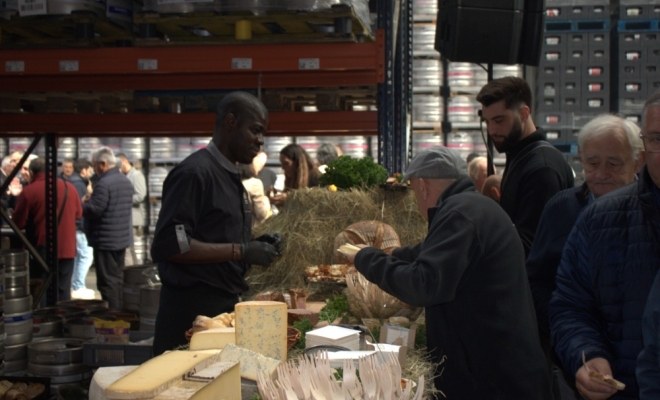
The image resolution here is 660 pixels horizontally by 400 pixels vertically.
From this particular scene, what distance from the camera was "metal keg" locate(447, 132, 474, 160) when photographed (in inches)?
431

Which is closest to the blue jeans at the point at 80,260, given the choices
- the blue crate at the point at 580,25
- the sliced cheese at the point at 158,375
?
the blue crate at the point at 580,25

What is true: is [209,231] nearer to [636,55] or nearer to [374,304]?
[374,304]

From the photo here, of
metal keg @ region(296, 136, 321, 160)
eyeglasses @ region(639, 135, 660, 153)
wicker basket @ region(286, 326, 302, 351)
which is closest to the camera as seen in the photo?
eyeglasses @ region(639, 135, 660, 153)

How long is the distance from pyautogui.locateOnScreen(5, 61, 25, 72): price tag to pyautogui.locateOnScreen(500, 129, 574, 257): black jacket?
3864 mm

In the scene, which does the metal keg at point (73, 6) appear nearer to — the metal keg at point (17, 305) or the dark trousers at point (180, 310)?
the metal keg at point (17, 305)

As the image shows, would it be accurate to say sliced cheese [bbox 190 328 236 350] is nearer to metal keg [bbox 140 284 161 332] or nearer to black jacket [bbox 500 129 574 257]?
black jacket [bbox 500 129 574 257]

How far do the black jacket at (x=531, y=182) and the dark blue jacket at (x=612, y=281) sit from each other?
137cm

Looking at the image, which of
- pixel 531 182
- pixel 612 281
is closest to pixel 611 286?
pixel 612 281

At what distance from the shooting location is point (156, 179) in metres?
12.7

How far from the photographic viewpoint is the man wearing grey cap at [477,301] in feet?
9.15

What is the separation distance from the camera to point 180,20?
5551 mm

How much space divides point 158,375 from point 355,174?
12.5 feet

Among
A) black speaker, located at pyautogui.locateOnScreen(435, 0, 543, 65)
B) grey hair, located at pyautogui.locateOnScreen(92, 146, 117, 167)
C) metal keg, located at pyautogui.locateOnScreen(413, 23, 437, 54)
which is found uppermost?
metal keg, located at pyautogui.locateOnScreen(413, 23, 437, 54)

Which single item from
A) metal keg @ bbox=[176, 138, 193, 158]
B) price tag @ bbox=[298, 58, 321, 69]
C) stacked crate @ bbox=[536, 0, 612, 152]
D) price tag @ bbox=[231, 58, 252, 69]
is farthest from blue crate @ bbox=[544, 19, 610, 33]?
price tag @ bbox=[231, 58, 252, 69]
